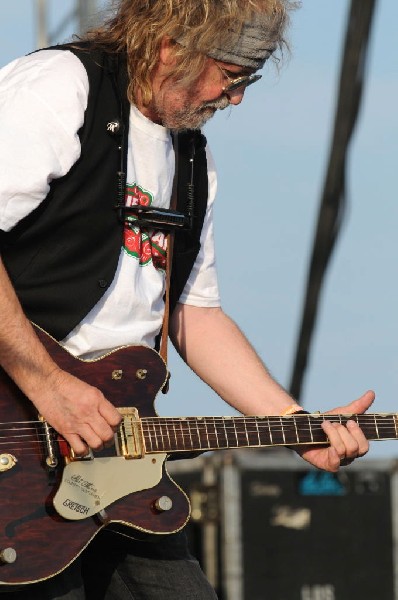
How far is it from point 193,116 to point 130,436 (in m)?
0.97

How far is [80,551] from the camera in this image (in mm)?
3477

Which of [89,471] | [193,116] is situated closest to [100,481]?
[89,471]

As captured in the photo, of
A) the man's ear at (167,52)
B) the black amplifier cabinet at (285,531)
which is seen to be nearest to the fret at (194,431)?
the man's ear at (167,52)

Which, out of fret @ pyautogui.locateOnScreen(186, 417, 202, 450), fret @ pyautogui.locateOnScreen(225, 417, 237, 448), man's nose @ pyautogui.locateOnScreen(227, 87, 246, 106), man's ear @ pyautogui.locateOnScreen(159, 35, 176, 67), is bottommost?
fret @ pyautogui.locateOnScreen(225, 417, 237, 448)

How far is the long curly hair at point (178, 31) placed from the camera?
12.7 ft

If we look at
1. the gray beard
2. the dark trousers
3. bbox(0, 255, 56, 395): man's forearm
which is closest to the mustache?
the gray beard

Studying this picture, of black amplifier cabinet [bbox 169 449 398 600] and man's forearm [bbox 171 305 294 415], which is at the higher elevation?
man's forearm [bbox 171 305 294 415]

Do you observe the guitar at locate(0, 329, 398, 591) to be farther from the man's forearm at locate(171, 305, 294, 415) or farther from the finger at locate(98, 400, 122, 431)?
the man's forearm at locate(171, 305, 294, 415)

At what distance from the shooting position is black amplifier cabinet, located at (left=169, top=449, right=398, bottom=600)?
751 cm

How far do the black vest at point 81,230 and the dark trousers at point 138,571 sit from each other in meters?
0.64

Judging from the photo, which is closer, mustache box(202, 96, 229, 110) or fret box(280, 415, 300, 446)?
mustache box(202, 96, 229, 110)

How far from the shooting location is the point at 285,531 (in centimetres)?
760

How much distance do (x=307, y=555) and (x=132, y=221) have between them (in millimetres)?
4188

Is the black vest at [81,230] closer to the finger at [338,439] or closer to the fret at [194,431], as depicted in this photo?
the fret at [194,431]
